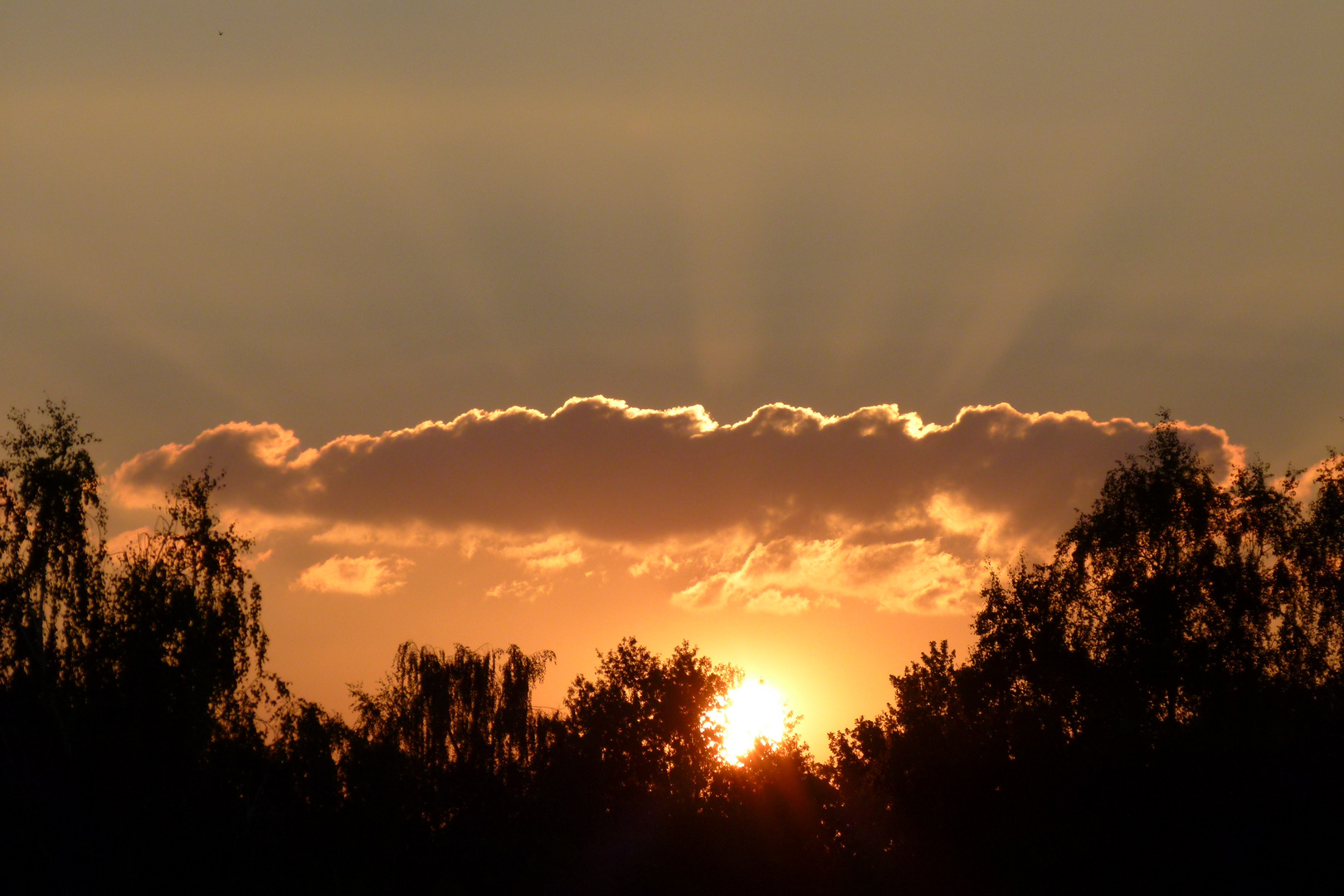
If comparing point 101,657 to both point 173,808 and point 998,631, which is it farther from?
point 998,631

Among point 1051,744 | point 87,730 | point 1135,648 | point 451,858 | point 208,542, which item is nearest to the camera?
point 87,730

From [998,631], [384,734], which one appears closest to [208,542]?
[384,734]

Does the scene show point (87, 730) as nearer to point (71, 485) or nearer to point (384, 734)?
point (71, 485)

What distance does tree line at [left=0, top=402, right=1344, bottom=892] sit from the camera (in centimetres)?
3450

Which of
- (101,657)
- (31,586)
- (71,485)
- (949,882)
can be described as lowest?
(949,882)

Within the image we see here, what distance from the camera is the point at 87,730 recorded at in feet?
113

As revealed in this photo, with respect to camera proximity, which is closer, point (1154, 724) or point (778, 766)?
point (1154, 724)

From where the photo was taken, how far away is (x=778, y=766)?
61.5 m

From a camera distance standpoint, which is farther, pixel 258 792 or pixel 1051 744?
pixel 1051 744

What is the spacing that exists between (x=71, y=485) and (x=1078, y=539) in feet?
134

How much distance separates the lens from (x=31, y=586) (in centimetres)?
3478

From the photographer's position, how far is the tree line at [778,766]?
113 feet

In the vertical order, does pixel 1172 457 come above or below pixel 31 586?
above

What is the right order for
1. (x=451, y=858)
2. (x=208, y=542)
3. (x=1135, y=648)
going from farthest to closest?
(x=451, y=858)
(x=1135, y=648)
(x=208, y=542)
